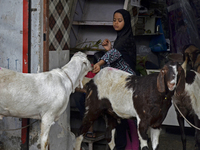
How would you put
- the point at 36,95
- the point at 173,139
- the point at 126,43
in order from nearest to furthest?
the point at 36,95
the point at 126,43
the point at 173,139

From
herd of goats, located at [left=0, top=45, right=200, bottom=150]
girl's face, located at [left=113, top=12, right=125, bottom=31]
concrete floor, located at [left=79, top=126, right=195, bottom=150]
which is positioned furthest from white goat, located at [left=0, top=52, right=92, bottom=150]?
concrete floor, located at [left=79, top=126, right=195, bottom=150]

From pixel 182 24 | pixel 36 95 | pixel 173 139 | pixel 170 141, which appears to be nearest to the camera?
pixel 36 95

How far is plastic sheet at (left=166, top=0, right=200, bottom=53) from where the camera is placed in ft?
14.5

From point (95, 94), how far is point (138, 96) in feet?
1.99

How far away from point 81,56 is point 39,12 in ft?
2.41

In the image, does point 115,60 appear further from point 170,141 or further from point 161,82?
point 170,141

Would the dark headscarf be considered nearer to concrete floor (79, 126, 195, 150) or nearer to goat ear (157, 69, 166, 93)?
goat ear (157, 69, 166, 93)

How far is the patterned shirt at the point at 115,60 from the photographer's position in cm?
323

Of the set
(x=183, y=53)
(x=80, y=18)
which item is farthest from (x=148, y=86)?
(x=80, y=18)

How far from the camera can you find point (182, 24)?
4586mm

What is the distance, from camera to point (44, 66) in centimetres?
312

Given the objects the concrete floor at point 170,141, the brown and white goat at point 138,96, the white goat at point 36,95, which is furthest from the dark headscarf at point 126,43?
the concrete floor at point 170,141

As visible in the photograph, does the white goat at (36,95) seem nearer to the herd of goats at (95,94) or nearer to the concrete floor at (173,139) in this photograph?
the herd of goats at (95,94)

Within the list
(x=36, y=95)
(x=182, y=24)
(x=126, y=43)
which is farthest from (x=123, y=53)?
(x=182, y=24)
